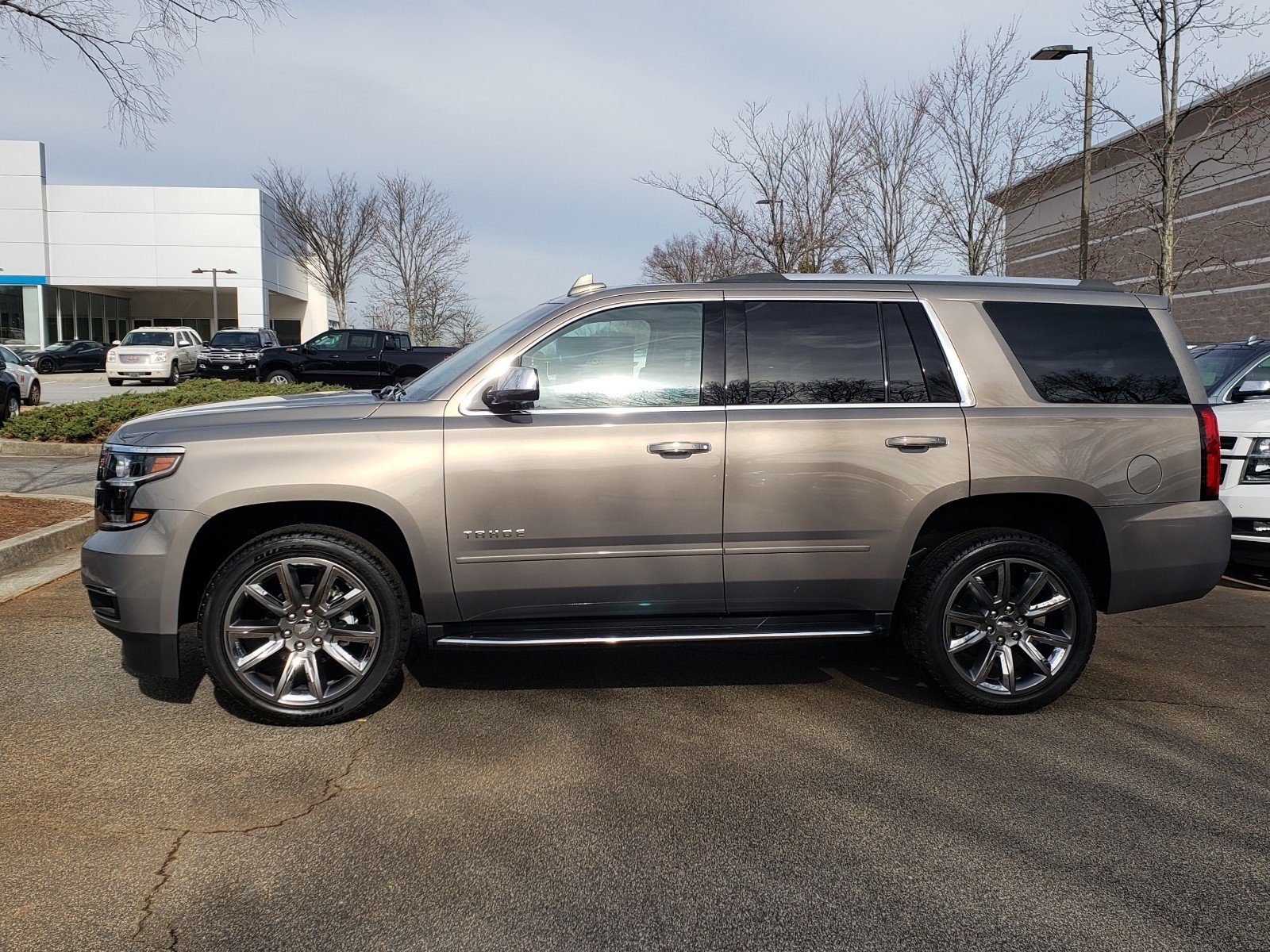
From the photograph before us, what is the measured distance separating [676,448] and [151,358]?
105 ft

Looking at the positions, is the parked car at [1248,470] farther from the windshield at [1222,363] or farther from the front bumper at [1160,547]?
the front bumper at [1160,547]

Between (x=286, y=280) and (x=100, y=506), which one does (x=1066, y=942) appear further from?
(x=286, y=280)

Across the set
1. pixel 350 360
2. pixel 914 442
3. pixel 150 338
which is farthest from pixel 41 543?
pixel 150 338

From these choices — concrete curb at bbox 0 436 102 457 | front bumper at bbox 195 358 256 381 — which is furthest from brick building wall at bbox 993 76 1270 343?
front bumper at bbox 195 358 256 381

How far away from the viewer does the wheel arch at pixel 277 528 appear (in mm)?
4469

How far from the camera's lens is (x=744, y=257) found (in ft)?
94.6

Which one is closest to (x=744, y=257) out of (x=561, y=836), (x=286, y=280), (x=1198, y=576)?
(x=1198, y=576)

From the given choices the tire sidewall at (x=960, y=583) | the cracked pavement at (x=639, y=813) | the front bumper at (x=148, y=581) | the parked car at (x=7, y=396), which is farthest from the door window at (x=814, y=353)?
the parked car at (x=7, y=396)

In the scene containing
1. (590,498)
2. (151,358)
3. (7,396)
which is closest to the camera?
(590,498)

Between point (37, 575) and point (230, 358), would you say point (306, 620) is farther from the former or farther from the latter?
point (230, 358)

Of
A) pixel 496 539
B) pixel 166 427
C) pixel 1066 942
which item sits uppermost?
pixel 166 427

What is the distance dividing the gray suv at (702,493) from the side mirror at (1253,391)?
10.5 ft

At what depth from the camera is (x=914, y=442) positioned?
454 cm

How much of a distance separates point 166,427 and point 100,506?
1.54 feet
